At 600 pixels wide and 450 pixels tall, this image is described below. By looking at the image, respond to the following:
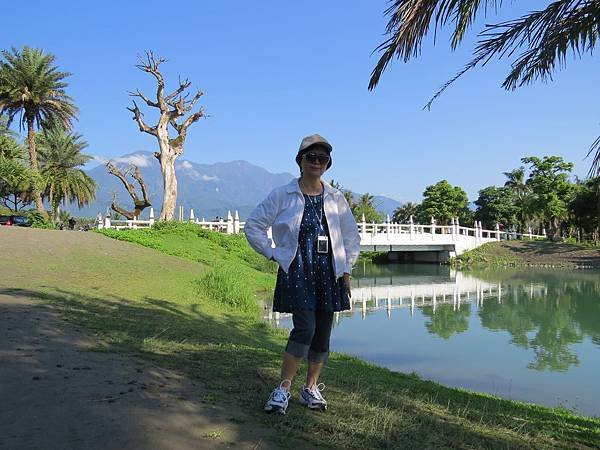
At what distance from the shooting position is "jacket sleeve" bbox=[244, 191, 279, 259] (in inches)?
126

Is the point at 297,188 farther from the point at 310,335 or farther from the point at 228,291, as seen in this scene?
the point at 228,291

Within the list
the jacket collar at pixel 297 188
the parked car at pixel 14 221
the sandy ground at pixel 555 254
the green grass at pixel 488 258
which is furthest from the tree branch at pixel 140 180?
the jacket collar at pixel 297 188

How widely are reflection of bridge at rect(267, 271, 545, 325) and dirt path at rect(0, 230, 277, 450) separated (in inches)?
332

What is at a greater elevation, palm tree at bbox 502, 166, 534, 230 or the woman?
palm tree at bbox 502, 166, 534, 230

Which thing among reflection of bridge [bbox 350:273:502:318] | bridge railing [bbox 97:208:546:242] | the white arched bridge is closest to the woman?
reflection of bridge [bbox 350:273:502:318]

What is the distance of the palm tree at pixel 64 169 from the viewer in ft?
121

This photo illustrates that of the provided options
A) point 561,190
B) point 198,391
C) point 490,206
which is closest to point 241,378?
point 198,391

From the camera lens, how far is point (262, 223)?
128 inches

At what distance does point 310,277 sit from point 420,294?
58.3 ft

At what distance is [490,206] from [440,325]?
4166 centimetres

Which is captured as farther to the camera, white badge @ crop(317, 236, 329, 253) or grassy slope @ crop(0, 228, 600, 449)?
white badge @ crop(317, 236, 329, 253)

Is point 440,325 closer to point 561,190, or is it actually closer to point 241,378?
point 241,378

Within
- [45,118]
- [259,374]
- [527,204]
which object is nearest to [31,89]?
[45,118]

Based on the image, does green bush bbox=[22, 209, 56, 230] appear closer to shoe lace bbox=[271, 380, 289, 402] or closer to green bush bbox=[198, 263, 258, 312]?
green bush bbox=[198, 263, 258, 312]
